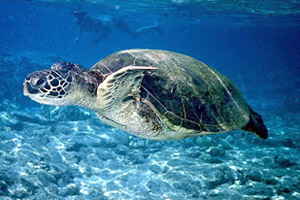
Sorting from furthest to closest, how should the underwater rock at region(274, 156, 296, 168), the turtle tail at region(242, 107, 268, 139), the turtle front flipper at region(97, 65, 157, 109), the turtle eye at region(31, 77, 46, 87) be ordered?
the underwater rock at region(274, 156, 296, 168) < the turtle tail at region(242, 107, 268, 139) < the turtle eye at region(31, 77, 46, 87) < the turtle front flipper at region(97, 65, 157, 109)

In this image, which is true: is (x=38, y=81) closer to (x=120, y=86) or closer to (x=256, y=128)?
(x=120, y=86)

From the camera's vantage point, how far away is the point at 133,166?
652cm

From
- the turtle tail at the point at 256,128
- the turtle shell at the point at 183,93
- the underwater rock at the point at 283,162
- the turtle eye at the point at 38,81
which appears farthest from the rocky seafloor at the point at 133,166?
the turtle eye at the point at 38,81

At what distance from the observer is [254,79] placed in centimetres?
3058

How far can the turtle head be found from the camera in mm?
2602

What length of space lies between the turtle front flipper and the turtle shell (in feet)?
0.73

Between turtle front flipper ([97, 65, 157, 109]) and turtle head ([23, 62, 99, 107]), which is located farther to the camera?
turtle head ([23, 62, 99, 107])

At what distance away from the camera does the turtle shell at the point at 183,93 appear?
10.4 feet

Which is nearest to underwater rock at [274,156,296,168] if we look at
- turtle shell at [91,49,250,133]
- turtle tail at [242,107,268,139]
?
turtle tail at [242,107,268,139]

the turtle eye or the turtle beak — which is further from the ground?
the turtle eye

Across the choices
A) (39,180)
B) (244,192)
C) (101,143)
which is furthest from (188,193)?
(101,143)

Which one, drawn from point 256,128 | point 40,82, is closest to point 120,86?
point 40,82

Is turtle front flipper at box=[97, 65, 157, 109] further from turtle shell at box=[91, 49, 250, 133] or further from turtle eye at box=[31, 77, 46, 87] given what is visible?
turtle eye at box=[31, 77, 46, 87]

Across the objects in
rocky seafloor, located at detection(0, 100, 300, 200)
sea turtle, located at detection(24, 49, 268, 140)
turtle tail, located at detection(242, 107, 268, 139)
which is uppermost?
sea turtle, located at detection(24, 49, 268, 140)
